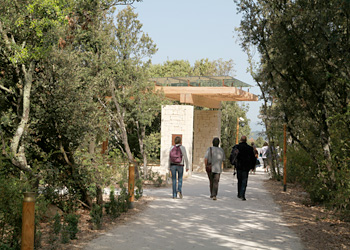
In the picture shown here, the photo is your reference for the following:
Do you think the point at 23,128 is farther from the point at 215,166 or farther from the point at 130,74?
the point at 130,74

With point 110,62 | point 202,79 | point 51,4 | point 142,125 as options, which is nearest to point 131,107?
point 142,125

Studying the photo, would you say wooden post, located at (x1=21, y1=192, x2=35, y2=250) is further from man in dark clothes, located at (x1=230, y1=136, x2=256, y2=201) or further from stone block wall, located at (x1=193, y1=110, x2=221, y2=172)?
stone block wall, located at (x1=193, y1=110, x2=221, y2=172)

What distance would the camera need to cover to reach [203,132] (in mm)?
27766

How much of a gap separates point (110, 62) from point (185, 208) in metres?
7.13

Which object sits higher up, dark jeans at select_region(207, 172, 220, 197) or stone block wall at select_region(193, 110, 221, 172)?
stone block wall at select_region(193, 110, 221, 172)

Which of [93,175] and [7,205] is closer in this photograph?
[7,205]

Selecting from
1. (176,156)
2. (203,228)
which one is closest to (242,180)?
(176,156)

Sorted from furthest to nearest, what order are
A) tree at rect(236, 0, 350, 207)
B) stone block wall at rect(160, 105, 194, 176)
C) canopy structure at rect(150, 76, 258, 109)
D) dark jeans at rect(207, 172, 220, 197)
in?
canopy structure at rect(150, 76, 258, 109) < stone block wall at rect(160, 105, 194, 176) < dark jeans at rect(207, 172, 220, 197) < tree at rect(236, 0, 350, 207)

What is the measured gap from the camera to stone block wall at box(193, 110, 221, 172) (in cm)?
2753

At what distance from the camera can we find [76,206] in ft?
32.3

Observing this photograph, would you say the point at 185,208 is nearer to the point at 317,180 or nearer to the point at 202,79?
the point at 317,180

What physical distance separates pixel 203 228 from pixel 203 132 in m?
19.3

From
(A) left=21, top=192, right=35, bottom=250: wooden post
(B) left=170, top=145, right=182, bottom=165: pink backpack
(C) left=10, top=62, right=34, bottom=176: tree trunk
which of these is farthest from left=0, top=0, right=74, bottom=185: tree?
(B) left=170, top=145, right=182, bottom=165: pink backpack

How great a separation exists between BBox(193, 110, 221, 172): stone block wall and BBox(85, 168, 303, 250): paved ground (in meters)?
14.7
